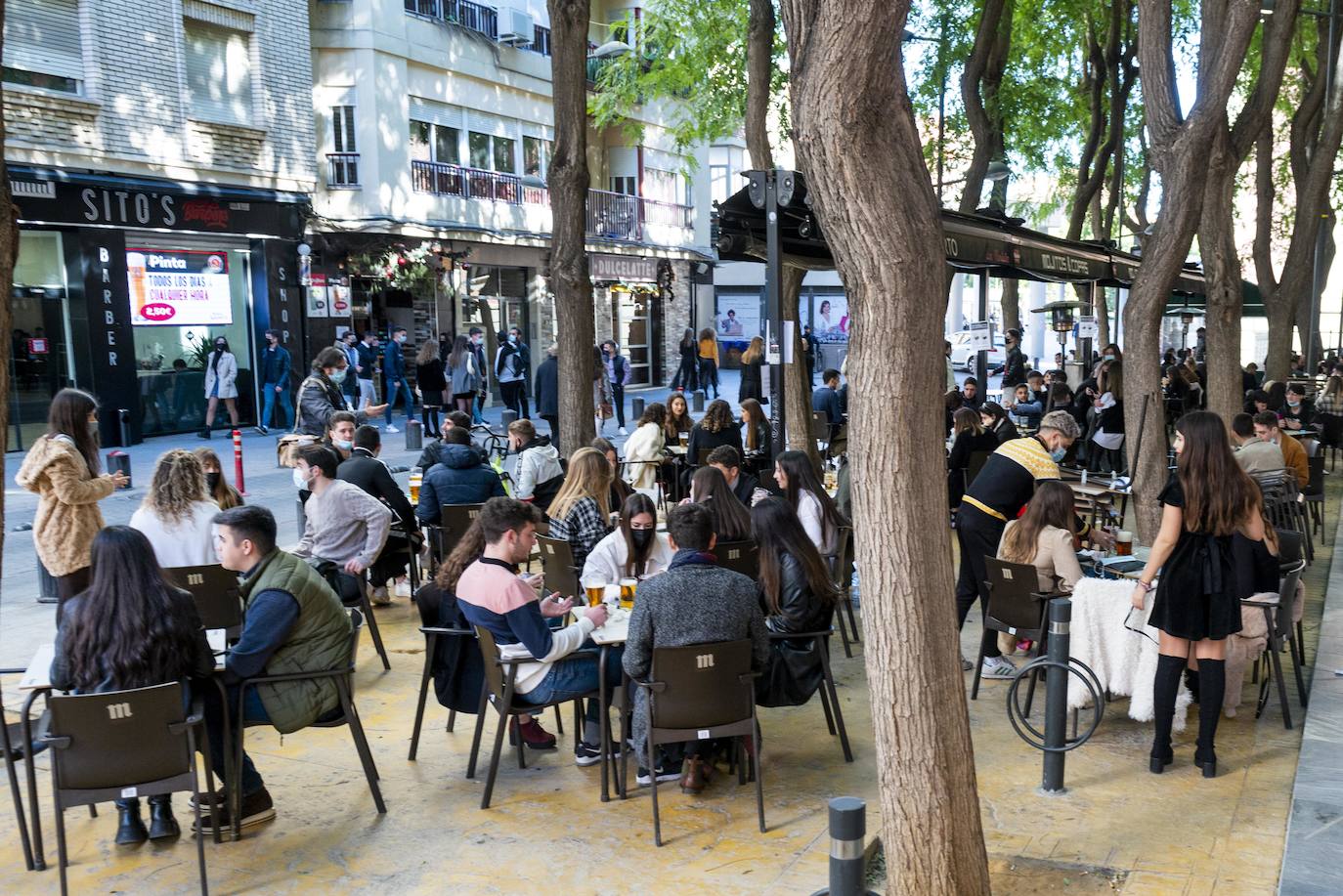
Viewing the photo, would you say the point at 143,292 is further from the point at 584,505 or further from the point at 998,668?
the point at 998,668

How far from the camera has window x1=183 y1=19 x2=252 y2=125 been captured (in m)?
20.7

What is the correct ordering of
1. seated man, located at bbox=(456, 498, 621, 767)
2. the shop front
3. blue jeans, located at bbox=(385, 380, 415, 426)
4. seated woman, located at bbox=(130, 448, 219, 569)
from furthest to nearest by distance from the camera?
1. blue jeans, located at bbox=(385, 380, 415, 426)
2. the shop front
3. seated woman, located at bbox=(130, 448, 219, 569)
4. seated man, located at bbox=(456, 498, 621, 767)

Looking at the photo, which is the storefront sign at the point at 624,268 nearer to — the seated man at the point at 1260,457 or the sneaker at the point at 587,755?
the seated man at the point at 1260,457

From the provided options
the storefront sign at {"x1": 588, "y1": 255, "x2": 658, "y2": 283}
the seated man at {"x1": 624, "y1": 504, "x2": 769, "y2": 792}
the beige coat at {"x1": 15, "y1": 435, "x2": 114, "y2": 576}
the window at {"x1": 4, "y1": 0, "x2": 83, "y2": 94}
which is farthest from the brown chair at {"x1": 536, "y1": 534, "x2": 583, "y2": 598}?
the storefront sign at {"x1": 588, "y1": 255, "x2": 658, "y2": 283}

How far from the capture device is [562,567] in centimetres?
784

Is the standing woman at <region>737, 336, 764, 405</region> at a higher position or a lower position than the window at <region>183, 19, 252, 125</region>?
lower

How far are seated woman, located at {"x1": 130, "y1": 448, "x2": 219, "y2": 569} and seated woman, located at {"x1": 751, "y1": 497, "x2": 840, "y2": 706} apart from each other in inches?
130

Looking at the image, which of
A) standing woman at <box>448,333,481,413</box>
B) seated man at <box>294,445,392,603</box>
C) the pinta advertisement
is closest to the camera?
seated man at <box>294,445,392,603</box>

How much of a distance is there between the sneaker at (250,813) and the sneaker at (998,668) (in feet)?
14.7

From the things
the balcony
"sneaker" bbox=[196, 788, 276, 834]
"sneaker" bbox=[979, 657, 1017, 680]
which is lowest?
"sneaker" bbox=[979, 657, 1017, 680]

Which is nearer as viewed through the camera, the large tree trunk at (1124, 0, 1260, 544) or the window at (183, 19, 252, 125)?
the large tree trunk at (1124, 0, 1260, 544)

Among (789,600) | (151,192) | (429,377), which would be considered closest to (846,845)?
(789,600)

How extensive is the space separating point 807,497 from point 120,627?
15.7ft

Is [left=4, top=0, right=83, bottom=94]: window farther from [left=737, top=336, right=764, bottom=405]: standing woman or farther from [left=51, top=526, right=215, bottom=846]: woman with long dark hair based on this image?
[left=51, top=526, right=215, bottom=846]: woman with long dark hair
